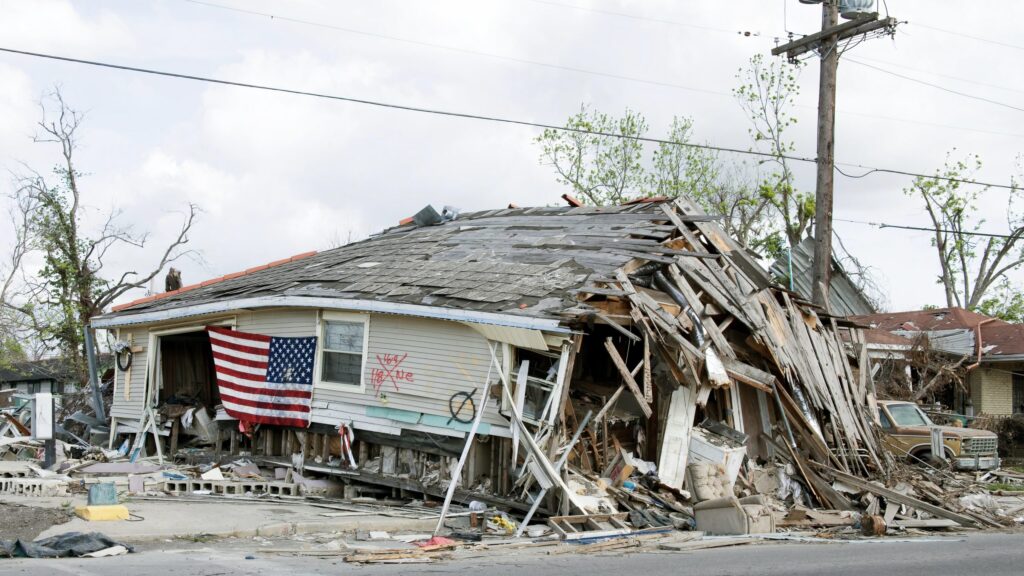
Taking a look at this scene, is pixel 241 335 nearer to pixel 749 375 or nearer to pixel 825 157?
pixel 749 375

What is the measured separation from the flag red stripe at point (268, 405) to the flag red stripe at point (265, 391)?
15 centimetres

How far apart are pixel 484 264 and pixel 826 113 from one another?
26.0ft

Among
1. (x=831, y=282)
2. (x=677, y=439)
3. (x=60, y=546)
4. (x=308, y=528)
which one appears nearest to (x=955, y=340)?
(x=831, y=282)

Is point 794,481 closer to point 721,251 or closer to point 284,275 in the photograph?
point 721,251

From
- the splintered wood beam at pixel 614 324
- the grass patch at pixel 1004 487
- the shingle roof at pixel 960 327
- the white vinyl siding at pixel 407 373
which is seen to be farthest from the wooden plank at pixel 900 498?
the shingle roof at pixel 960 327

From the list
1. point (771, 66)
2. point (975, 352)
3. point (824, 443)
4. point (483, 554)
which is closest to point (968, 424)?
point (975, 352)

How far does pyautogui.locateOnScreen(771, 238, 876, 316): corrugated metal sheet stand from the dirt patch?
1867 cm

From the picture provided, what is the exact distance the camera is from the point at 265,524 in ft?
36.3

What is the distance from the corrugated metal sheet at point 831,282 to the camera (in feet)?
81.9

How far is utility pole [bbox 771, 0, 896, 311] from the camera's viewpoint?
18.2 m

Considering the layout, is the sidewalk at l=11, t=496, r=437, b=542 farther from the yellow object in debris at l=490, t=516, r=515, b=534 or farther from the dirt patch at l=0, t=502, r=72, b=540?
the yellow object in debris at l=490, t=516, r=515, b=534

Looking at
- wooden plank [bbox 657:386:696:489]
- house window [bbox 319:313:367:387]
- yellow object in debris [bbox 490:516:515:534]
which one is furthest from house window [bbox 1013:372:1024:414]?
yellow object in debris [bbox 490:516:515:534]

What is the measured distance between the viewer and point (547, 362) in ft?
43.5

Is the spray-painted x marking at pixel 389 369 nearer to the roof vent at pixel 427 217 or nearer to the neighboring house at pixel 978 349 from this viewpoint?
the roof vent at pixel 427 217
